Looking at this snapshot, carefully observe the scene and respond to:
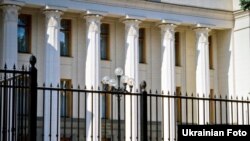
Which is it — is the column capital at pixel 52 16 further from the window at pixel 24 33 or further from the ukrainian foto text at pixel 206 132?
the ukrainian foto text at pixel 206 132

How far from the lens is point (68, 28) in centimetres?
3309

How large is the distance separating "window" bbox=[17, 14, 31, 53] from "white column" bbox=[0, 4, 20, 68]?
5.76 feet

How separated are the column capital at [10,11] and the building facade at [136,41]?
48 millimetres

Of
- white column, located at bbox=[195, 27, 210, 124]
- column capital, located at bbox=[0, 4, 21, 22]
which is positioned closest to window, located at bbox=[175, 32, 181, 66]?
white column, located at bbox=[195, 27, 210, 124]

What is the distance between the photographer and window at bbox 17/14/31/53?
3128cm

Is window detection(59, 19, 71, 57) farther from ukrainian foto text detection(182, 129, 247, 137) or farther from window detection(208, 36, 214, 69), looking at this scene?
ukrainian foto text detection(182, 129, 247, 137)

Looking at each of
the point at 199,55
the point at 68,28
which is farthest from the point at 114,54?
the point at 199,55

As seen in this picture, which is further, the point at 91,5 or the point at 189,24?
the point at 189,24

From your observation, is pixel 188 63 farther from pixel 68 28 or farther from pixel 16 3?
pixel 16 3

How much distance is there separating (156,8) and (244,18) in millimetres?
5775

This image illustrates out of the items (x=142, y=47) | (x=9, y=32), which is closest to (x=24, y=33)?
(x=9, y=32)

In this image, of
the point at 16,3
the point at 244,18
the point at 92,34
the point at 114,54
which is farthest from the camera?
the point at 244,18

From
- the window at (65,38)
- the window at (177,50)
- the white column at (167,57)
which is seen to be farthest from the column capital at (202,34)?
the window at (65,38)

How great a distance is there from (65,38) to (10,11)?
4.53 m
